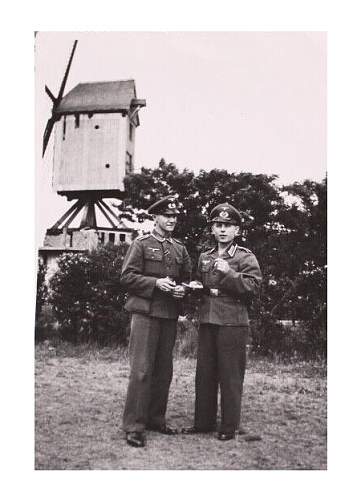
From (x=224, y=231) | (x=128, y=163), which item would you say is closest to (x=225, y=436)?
(x=224, y=231)

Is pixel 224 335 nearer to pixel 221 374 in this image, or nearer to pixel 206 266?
pixel 221 374

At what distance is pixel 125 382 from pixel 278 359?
1.96m

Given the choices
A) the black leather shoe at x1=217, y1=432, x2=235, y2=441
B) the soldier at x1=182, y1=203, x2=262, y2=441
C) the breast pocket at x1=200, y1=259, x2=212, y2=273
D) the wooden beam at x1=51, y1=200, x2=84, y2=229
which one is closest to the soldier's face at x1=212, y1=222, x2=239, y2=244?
the soldier at x1=182, y1=203, x2=262, y2=441

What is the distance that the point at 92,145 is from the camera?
300 inches

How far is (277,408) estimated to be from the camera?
15.6 ft

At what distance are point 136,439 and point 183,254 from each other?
157 centimetres

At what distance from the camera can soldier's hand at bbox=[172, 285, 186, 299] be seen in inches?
154

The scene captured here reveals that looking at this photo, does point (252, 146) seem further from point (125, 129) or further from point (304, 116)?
point (125, 129)

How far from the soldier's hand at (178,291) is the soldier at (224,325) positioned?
0.22 meters

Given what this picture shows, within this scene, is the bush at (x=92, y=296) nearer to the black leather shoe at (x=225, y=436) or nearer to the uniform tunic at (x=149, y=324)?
the uniform tunic at (x=149, y=324)

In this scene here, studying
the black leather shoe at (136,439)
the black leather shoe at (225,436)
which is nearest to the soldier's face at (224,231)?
the black leather shoe at (225,436)

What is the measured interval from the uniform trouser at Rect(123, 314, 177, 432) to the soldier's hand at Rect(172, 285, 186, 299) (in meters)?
0.28

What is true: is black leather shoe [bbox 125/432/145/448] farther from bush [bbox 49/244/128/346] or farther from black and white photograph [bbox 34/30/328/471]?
bush [bbox 49/244/128/346]
